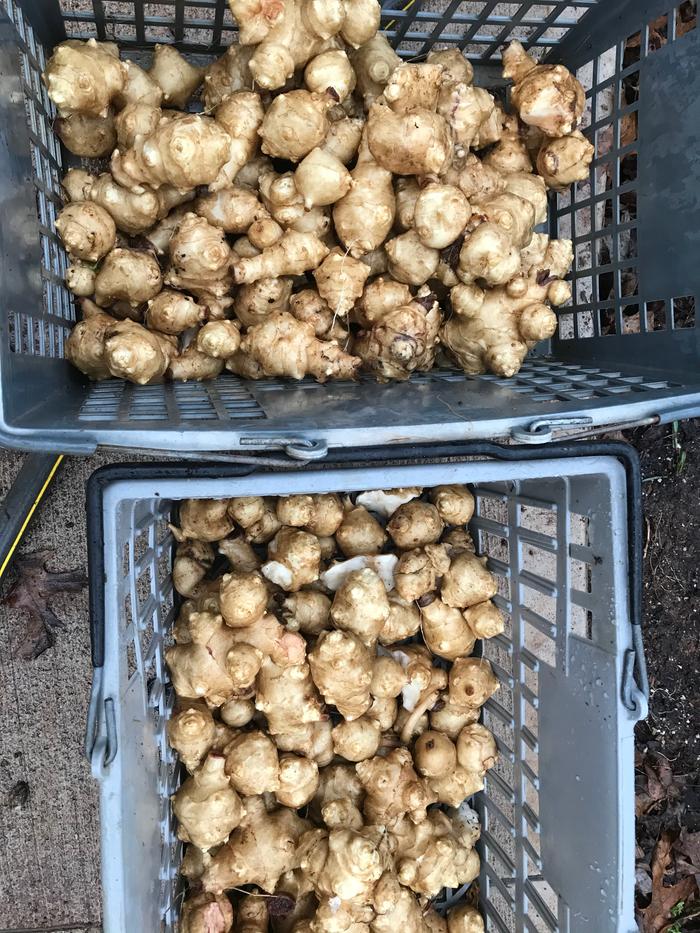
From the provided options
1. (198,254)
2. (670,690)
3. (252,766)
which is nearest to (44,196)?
(198,254)

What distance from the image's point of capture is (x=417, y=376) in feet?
5.02

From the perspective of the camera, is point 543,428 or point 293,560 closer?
point 543,428

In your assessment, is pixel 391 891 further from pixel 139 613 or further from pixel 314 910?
pixel 139 613

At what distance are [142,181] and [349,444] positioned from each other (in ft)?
2.33

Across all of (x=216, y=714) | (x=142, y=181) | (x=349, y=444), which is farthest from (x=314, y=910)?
(x=142, y=181)

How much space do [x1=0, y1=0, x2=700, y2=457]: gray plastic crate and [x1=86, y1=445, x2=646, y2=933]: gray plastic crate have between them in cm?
8

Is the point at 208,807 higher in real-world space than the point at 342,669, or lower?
lower

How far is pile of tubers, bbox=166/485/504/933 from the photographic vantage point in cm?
141

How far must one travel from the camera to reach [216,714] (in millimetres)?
A: 1550

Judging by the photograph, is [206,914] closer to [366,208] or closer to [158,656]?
[158,656]

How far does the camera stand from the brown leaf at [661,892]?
2225 millimetres

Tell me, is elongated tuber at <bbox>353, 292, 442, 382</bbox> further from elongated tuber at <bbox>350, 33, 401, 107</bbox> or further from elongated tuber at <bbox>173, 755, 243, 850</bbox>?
elongated tuber at <bbox>173, 755, 243, 850</bbox>

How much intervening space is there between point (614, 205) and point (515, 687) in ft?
3.32

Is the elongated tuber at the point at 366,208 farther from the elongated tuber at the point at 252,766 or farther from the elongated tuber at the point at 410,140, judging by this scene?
the elongated tuber at the point at 252,766
